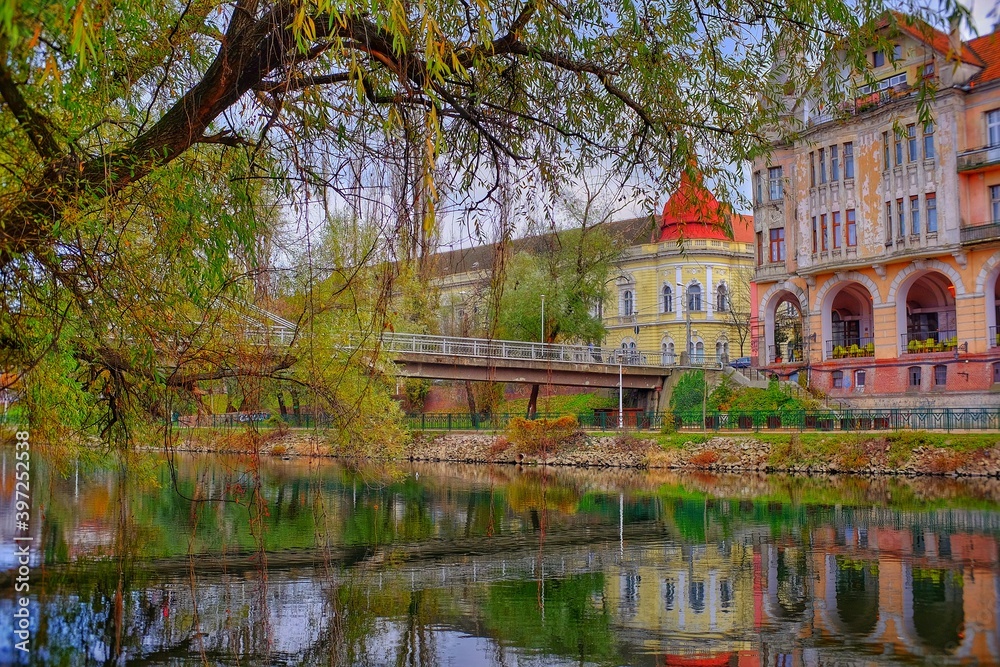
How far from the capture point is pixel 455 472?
40.9 m

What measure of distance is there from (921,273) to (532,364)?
57.6 feet

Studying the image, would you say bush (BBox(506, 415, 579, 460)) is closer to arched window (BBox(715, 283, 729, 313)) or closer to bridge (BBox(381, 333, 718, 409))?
bridge (BBox(381, 333, 718, 409))

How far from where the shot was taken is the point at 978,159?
37.3 m

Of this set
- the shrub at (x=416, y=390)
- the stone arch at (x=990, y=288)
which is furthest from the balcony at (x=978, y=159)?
the shrub at (x=416, y=390)

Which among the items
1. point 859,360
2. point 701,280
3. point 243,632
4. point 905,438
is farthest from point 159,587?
point 701,280

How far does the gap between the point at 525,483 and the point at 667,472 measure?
7.02m

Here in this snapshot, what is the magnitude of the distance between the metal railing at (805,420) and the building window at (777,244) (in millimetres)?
8658

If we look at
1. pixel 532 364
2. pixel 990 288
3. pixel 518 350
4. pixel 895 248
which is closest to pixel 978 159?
pixel 895 248

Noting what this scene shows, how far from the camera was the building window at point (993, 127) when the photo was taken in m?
37.1

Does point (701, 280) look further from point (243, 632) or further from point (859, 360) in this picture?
point (243, 632)

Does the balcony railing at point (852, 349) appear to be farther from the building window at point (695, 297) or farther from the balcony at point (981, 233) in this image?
the building window at point (695, 297)

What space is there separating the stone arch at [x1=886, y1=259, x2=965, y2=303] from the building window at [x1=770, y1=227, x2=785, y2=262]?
6461mm

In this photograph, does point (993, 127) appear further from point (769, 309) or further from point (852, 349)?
point (769, 309)

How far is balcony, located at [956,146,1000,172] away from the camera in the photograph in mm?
36844
